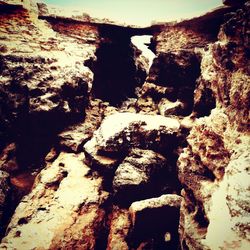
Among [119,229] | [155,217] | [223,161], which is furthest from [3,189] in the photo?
[223,161]

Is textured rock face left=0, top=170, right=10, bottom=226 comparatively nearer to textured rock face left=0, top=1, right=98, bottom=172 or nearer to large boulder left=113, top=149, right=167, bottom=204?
textured rock face left=0, top=1, right=98, bottom=172

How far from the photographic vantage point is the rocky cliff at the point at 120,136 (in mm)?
2398

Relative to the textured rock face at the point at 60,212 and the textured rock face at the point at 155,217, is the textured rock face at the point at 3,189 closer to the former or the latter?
the textured rock face at the point at 60,212

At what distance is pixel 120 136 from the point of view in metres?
4.27

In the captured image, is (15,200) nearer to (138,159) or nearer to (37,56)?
(138,159)

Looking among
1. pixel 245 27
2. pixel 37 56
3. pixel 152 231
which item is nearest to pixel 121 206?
pixel 152 231

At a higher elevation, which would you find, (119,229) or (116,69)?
(116,69)

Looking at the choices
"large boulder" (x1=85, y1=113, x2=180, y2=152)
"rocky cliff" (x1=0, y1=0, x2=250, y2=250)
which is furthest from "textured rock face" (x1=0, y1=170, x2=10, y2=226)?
"large boulder" (x1=85, y1=113, x2=180, y2=152)

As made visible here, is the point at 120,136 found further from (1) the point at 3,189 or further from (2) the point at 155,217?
(1) the point at 3,189

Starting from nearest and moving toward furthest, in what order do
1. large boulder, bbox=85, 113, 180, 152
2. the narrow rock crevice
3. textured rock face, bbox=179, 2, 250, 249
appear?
textured rock face, bbox=179, 2, 250, 249, large boulder, bbox=85, 113, 180, 152, the narrow rock crevice

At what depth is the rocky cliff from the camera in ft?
7.87

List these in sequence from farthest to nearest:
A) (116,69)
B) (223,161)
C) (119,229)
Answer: (116,69)
(119,229)
(223,161)

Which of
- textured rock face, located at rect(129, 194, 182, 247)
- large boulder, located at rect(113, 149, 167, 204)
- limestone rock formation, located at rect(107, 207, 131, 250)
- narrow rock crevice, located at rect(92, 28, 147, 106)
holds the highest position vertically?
narrow rock crevice, located at rect(92, 28, 147, 106)

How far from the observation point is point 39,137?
16.8 ft
